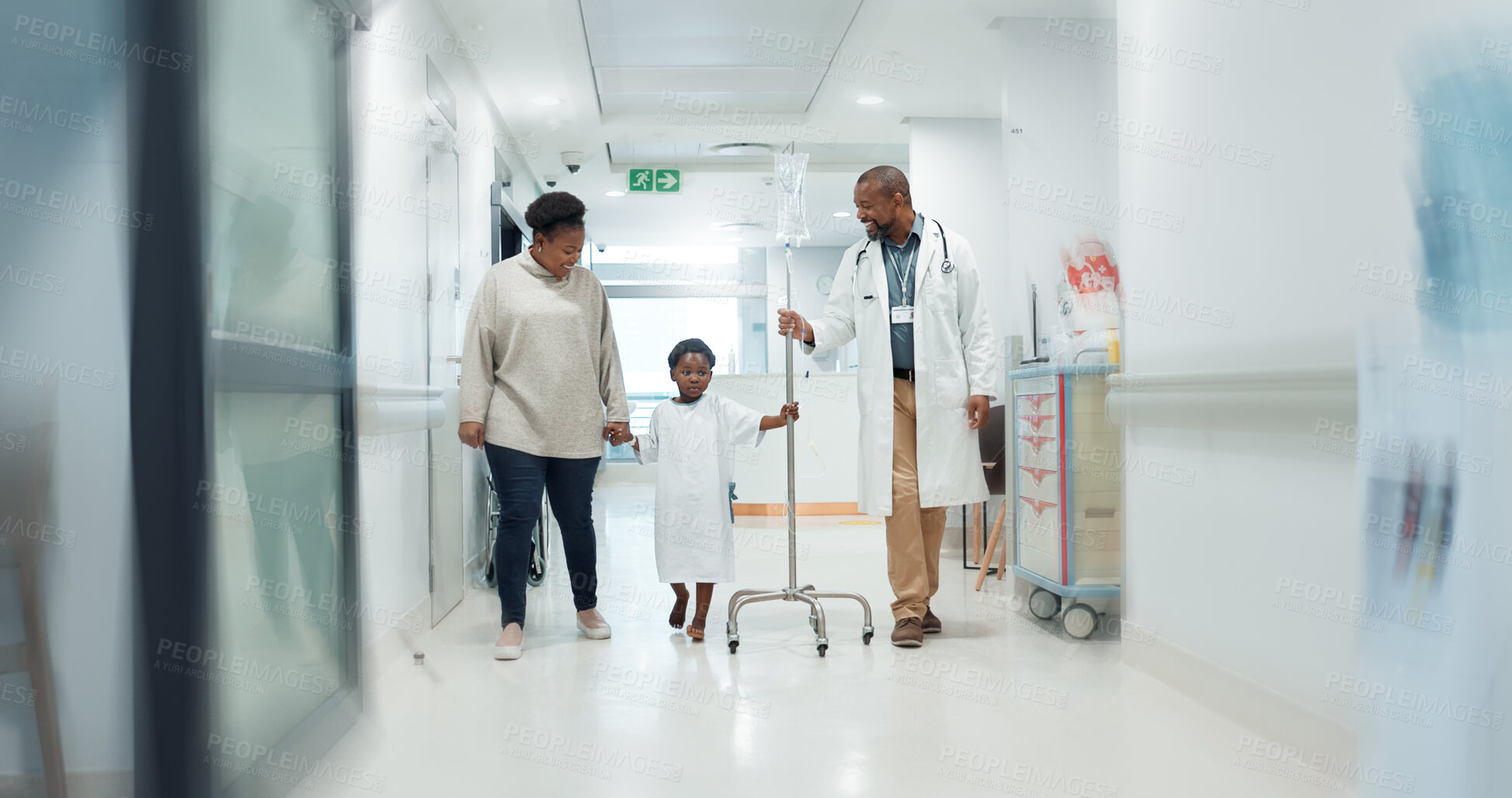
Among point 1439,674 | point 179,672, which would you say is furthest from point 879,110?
point 179,672

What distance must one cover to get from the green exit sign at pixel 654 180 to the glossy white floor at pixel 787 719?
4.79 m

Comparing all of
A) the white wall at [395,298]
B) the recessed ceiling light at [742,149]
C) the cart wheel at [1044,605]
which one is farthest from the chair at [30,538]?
the recessed ceiling light at [742,149]

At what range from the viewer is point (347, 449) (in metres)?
2.08

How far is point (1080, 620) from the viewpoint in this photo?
3344 mm

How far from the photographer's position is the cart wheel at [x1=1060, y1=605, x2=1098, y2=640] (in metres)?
3.34

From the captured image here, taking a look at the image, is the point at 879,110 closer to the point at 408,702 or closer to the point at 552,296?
the point at 552,296

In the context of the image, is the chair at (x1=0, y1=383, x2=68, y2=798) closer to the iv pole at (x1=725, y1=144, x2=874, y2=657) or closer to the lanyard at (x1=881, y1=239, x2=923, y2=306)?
the iv pole at (x1=725, y1=144, x2=874, y2=657)

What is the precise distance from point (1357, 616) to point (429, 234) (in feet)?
9.72

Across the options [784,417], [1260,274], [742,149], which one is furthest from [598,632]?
[742,149]

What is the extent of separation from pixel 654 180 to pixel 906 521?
208 inches

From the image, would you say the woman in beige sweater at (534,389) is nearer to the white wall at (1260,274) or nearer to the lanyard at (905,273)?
the lanyard at (905,273)

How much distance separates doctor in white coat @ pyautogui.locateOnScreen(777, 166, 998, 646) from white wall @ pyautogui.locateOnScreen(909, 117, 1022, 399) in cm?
226

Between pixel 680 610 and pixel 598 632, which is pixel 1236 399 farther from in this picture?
pixel 598 632

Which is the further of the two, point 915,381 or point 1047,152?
point 1047,152
